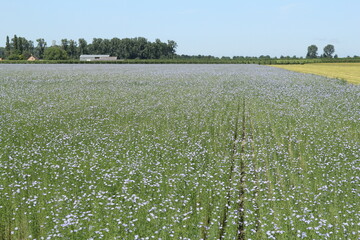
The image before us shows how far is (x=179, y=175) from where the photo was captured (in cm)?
1028

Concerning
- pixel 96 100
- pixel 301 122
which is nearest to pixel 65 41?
pixel 96 100

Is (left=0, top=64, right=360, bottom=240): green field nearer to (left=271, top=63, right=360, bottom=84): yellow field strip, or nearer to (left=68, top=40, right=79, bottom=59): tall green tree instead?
(left=271, top=63, right=360, bottom=84): yellow field strip

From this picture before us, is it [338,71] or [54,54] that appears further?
[54,54]

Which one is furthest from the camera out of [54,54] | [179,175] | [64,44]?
[64,44]

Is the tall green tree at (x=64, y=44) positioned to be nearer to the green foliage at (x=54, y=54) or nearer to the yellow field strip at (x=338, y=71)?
the green foliage at (x=54, y=54)

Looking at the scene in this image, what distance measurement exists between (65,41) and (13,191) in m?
200

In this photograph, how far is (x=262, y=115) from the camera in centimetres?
1995

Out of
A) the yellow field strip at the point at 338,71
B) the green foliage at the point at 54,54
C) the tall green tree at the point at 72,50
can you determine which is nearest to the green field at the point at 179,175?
the yellow field strip at the point at 338,71

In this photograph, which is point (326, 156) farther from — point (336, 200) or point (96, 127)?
point (96, 127)

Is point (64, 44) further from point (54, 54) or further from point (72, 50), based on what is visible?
point (54, 54)

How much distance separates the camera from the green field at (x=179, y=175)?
7539mm

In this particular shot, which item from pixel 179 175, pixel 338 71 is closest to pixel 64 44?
pixel 338 71

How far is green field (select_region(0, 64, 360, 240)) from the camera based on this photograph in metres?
7.54

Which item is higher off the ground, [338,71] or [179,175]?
[338,71]
